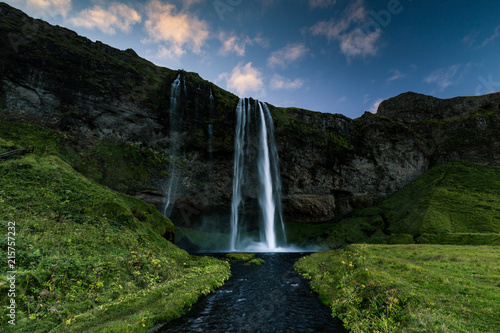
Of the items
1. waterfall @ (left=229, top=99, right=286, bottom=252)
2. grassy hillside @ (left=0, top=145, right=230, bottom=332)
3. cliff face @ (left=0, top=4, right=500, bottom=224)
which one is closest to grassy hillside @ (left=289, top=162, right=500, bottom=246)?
cliff face @ (left=0, top=4, right=500, bottom=224)

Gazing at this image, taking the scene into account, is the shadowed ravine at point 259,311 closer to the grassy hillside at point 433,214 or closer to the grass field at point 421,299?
the grass field at point 421,299

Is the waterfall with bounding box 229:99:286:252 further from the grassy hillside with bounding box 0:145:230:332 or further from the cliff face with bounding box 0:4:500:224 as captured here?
the grassy hillside with bounding box 0:145:230:332

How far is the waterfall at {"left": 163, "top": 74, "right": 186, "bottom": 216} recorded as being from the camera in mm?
51000

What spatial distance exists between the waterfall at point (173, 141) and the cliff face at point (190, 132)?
103 cm

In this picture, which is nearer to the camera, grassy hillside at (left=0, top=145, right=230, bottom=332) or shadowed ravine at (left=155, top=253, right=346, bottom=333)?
grassy hillside at (left=0, top=145, right=230, bottom=332)

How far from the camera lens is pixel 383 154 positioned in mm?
72250

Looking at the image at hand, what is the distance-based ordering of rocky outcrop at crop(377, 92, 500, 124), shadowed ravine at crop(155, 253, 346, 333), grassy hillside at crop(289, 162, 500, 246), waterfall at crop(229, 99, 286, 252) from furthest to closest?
rocky outcrop at crop(377, 92, 500, 124) → waterfall at crop(229, 99, 286, 252) → grassy hillside at crop(289, 162, 500, 246) → shadowed ravine at crop(155, 253, 346, 333)

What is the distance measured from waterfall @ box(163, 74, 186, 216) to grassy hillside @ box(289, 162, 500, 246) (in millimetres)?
36171

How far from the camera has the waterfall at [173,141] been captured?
51000 millimetres

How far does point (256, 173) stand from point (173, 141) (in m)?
22.6

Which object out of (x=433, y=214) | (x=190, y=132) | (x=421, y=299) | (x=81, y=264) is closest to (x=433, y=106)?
(x=433, y=214)

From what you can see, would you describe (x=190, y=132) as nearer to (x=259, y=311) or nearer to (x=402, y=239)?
(x=259, y=311)

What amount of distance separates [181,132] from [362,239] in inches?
2109

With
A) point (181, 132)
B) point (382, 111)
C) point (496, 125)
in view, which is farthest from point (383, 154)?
point (181, 132)
